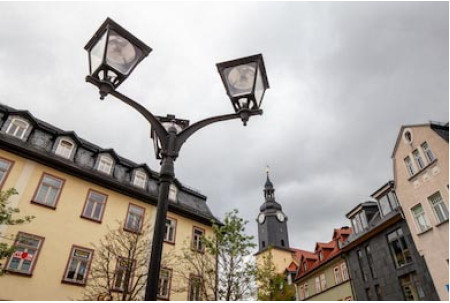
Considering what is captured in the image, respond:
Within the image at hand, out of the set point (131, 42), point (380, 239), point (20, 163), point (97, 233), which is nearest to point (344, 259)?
point (380, 239)

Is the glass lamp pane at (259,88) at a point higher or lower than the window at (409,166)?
lower

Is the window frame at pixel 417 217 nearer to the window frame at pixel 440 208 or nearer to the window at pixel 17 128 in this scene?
the window frame at pixel 440 208

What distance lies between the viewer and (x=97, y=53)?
356 cm

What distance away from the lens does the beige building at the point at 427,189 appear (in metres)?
16.5

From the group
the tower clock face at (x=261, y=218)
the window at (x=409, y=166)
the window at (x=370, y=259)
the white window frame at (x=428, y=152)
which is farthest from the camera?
the tower clock face at (x=261, y=218)

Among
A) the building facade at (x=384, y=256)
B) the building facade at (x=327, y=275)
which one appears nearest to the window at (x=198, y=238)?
the building facade at (x=384, y=256)

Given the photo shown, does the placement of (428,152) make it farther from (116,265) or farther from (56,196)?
(56,196)

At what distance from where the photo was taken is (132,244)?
551 inches

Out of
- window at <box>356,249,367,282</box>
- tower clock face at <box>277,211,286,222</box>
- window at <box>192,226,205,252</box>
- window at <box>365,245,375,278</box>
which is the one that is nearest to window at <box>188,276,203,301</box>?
window at <box>192,226,205,252</box>

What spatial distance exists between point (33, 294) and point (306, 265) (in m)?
29.1

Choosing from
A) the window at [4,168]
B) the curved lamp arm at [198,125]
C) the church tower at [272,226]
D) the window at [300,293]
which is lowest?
the curved lamp arm at [198,125]

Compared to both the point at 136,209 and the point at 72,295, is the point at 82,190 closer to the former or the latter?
the point at 136,209

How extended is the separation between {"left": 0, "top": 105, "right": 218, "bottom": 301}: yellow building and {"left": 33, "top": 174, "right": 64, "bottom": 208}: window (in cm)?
4

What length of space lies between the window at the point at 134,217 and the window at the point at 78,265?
2.42 m
